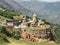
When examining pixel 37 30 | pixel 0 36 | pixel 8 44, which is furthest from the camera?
pixel 37 30

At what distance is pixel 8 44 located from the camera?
3612 centimetres

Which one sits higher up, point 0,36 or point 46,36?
point 0,36

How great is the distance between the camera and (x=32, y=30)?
54.4m

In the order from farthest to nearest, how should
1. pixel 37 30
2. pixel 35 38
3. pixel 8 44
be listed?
1. pixel 37 30
2. pixel 35 38
3. pixel 8 44

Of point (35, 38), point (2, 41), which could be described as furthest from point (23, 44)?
point (35, 38)

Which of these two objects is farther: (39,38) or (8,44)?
(39,38)

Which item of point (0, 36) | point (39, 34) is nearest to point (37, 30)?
point (39, 34)

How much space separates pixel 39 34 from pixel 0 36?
1769 centimetres

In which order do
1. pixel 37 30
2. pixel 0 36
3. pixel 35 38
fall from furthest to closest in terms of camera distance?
pixel 37 30
pixel 35 38
pixel 0 36

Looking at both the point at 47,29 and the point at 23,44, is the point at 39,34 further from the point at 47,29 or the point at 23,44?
the point at 23,44

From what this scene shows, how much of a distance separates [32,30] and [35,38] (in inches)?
108

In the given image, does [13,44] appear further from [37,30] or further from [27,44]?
[37,30]

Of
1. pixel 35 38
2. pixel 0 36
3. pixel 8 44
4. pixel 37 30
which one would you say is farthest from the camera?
pixel 37 30

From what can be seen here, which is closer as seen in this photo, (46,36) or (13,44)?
(13,44)
